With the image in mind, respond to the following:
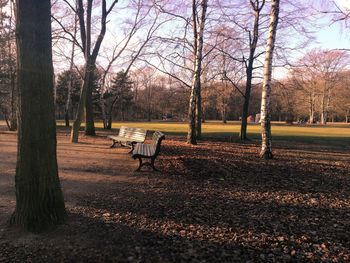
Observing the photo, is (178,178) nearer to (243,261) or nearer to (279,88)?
(243,261)

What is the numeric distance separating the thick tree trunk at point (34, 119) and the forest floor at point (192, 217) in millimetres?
370

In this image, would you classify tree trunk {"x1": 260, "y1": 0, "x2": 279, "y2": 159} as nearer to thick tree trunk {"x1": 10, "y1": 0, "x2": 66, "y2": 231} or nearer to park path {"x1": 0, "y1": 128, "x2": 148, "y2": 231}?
park path {"x1": 0, "y1": 128, "x2": 148, "y2": 231}

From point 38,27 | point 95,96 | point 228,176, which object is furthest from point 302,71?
point 95,96

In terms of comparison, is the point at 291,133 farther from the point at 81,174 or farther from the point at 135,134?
the point at 81,174

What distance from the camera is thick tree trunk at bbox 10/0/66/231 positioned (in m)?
2.70

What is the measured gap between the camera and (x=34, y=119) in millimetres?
2740

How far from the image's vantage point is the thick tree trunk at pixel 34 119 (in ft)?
8.84

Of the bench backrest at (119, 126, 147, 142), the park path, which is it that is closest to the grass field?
the bench backrest at (119, 126, 147, 142)

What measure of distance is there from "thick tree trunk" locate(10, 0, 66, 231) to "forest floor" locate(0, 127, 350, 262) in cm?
37

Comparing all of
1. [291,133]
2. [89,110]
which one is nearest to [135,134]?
[89,110]

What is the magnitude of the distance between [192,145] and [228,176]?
16.7 feet

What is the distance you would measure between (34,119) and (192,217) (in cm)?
271

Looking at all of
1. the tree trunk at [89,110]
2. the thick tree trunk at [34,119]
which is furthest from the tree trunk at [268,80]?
the tree trunk at [89,110]

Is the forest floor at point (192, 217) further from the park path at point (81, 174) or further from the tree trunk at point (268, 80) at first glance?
the tree trunk at point (268, 80)
